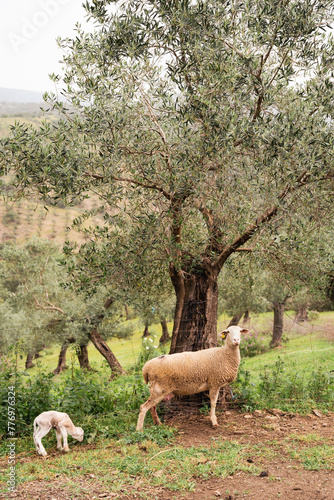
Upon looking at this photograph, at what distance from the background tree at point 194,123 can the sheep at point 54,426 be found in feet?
10.5

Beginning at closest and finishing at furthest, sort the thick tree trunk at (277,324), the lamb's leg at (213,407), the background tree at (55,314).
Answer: the lamb's leg at (213,407) → the background tree at (55,314) → the thick tree trunk at (277,324)

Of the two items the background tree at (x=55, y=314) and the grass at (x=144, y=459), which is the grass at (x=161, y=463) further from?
the background tree at (x=55, y=314)

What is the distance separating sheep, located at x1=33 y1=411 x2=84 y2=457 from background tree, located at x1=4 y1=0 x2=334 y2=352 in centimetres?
321

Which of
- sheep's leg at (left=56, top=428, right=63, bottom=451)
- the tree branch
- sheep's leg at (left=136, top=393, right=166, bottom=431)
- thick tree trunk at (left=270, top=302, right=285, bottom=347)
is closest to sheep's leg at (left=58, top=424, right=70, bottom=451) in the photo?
sheep's leg at (left=56, top=428, right=63, bottom=451)

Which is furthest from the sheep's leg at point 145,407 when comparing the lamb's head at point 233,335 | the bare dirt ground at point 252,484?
the lamb's head at point 233,335

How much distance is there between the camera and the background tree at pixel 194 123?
7227 millimetres

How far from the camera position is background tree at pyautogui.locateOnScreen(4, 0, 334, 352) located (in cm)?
723

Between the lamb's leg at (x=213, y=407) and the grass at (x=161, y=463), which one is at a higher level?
the lamb's leg at (x=213, y=407)

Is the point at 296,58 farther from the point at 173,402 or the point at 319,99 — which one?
the point at 173,402

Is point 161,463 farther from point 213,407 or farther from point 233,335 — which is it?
point 233,335

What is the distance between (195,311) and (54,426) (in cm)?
414

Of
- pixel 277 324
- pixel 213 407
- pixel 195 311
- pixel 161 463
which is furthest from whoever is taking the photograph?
pixel 277 324

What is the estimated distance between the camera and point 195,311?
32.0 feet

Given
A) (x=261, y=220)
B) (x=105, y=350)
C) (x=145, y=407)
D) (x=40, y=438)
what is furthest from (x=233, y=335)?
(x=105, y=350)
